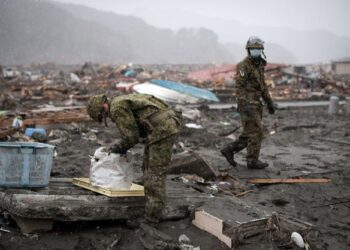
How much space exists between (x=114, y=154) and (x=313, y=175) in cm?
400

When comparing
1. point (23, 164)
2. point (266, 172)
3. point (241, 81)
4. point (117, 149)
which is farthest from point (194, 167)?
point (23, 164)

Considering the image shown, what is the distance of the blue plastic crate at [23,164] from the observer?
4.81 meters

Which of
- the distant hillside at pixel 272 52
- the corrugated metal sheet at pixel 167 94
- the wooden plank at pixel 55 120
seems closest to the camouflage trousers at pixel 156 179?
the wooden plank at pixel 55 120

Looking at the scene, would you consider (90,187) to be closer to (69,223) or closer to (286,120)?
(69,223)

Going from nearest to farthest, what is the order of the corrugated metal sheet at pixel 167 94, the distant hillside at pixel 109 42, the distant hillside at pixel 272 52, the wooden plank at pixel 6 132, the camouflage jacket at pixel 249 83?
the camouflage jacket at pixel 249 83, the wooden plank at pixel 6 132, the corrugated metal sheet at pixel 167 94, the distant hillside at pixel 109 42, the distant hillside at pixel 272 52

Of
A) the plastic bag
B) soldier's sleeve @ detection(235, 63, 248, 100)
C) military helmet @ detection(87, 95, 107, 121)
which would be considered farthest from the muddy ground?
soldier's sleeve @ detection(235, 63, 248, 100)

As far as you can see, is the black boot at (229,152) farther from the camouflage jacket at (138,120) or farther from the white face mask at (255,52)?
the camouflage jacket at (138,120)

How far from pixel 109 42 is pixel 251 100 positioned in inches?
3764

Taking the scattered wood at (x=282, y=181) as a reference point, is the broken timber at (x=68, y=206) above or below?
above

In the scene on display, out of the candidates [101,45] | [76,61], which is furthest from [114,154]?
[101,45]

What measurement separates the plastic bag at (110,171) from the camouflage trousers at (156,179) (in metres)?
0.29

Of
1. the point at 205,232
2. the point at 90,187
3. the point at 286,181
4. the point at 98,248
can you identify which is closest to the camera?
the point at 98,248

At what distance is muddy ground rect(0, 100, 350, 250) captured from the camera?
15.1ft

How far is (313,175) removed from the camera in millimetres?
7473
